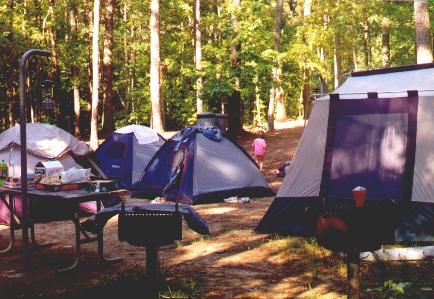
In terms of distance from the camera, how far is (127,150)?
14734mm

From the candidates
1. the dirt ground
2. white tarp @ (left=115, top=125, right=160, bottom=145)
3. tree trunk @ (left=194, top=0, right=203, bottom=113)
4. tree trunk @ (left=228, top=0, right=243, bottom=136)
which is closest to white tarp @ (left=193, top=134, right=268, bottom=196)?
the dirt ground

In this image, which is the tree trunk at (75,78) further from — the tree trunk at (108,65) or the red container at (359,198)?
the red container at (359,198)

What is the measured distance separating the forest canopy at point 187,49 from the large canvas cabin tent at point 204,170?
751cm

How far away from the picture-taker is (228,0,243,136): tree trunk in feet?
70.5

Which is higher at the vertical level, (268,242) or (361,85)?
(361,85)

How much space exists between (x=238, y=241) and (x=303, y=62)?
56.7 feet

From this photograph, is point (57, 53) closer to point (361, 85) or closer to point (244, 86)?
point (244, 86)

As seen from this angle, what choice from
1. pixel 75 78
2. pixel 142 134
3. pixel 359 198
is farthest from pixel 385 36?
pixel 359 198

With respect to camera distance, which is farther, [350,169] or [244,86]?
[244,86]

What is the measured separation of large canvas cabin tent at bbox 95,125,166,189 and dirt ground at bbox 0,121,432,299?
4543mm

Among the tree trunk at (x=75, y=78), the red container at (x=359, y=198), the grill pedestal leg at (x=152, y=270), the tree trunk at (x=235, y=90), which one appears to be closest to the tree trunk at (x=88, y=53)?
the tree trunk at (x=75, y=78)

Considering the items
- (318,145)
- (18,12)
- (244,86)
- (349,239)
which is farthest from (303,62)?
(349,239)

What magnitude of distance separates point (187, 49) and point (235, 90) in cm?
1037

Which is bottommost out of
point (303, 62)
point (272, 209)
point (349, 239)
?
point (272, 209)
